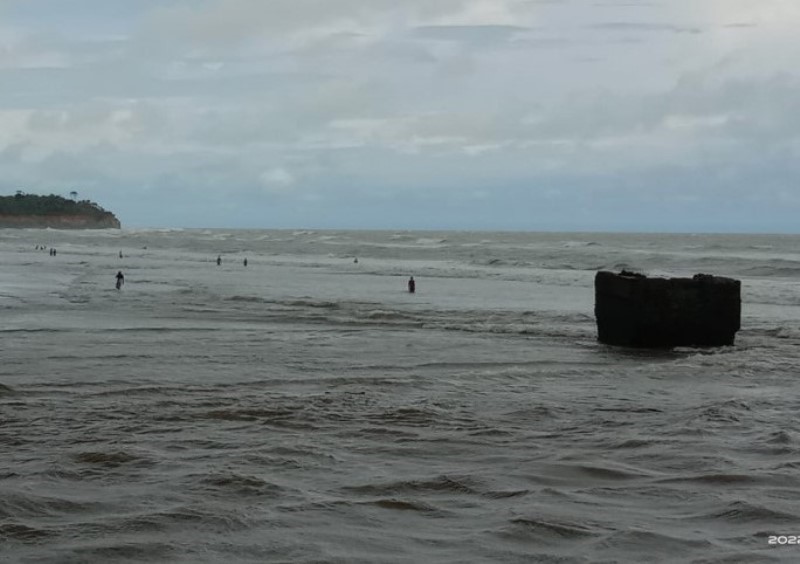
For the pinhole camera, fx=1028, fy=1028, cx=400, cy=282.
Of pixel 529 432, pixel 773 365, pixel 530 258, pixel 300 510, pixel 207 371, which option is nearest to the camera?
pixel 300 510

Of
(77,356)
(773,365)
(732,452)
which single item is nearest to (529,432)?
(732,452)

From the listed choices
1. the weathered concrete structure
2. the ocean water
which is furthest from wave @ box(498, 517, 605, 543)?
the weathered concrete structure

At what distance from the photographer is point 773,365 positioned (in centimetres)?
1507

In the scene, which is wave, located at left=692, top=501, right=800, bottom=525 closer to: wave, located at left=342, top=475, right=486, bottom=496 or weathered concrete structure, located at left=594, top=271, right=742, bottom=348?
wave, located at left=342, top=475, right=486, bottom=496

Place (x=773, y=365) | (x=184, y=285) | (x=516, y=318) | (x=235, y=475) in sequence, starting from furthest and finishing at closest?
(x=184, y=285) → (x=516, y=318) → (x=773, y=365) → (x=235, y=475)

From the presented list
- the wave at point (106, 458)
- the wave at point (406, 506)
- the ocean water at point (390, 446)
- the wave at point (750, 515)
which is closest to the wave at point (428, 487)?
the ocean water at point (390, 446)

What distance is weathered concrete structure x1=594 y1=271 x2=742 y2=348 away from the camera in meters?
17.5

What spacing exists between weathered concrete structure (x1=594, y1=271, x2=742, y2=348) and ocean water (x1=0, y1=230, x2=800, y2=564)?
53cm

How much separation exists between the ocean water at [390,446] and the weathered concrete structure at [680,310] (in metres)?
0.53

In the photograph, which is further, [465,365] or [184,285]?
[184,285]

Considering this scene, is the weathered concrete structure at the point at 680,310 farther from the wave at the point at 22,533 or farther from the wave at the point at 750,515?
the wave at the point at 22,533

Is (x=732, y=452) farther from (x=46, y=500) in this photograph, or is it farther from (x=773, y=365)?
(x=773, y=365)

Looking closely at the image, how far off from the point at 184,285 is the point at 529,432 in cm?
2955

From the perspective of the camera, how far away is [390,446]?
875 centimetres
